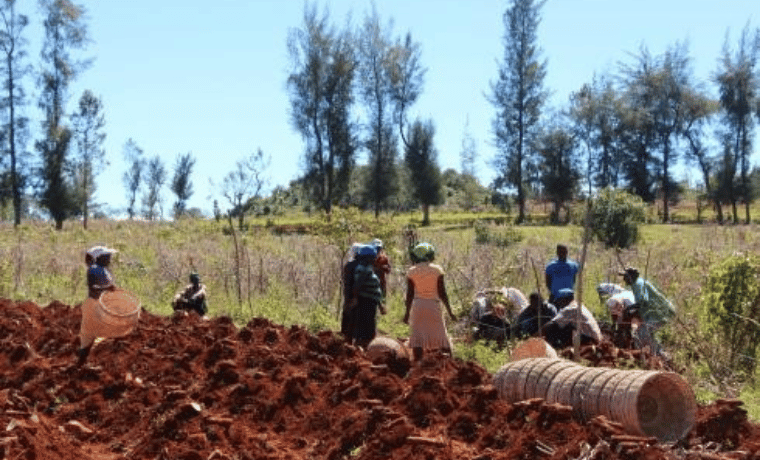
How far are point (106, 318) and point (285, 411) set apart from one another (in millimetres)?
2795

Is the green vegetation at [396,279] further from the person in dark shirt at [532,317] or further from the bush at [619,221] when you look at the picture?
the person in dark shirt at [532,317]

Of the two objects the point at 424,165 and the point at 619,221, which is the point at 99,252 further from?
the point at 424,165

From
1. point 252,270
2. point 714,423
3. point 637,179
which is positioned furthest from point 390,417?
point 637,179

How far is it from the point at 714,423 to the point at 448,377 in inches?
79.2

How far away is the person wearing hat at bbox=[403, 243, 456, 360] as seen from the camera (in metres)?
9.04

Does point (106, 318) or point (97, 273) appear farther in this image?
point (106, 318)

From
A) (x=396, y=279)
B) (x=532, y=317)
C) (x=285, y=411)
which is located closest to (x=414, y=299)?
(x=532, y=317)

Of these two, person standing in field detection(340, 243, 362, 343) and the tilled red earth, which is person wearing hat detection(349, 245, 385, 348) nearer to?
person standing in field detection(340, 243, 362, 343)

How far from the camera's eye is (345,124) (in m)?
43.1

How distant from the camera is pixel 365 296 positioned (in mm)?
9656

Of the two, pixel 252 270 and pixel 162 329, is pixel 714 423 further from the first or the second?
pixel 252 270

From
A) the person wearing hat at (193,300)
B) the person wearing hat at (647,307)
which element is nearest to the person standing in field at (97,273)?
the person wearing hat at (193,300)

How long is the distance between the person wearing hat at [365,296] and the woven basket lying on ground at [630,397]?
338 centimetres

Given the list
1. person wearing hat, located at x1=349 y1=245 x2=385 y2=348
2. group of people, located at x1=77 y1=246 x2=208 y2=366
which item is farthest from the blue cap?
group of people, located at x1=77 y1=246 x2=208 y2=366
